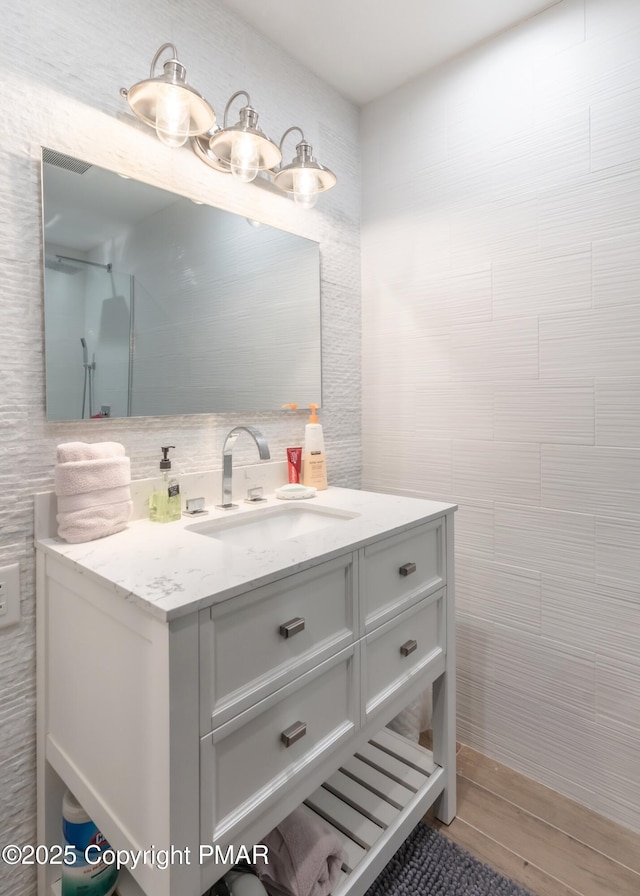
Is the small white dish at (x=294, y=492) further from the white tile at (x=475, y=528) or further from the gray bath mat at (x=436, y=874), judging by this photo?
the gray bath mat at (x=436, y=874)

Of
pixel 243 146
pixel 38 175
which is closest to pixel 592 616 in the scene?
pixel 243 146

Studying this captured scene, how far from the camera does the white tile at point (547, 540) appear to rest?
1.39 meters

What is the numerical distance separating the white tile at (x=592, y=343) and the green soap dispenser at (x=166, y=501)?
109 cm

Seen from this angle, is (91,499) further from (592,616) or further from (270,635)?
(592,616)

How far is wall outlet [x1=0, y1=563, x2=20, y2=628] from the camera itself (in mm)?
996

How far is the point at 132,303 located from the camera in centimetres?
120

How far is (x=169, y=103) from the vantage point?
1122 mm

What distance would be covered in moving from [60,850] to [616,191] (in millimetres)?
2081

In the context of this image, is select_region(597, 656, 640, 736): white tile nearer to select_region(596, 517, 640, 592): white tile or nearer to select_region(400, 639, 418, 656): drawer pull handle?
select_region(596, 517, 640, 592): white tile

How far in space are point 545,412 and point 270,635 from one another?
3.43 feet

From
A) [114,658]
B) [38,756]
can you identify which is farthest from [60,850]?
[114,658]

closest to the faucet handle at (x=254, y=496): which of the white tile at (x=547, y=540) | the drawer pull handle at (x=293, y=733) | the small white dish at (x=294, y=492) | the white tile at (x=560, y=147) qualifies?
the small white dish at (x=294, y=492)

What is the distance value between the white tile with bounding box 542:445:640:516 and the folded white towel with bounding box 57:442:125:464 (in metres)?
1.18

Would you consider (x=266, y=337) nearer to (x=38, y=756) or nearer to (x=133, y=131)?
(x=133, y=131)
